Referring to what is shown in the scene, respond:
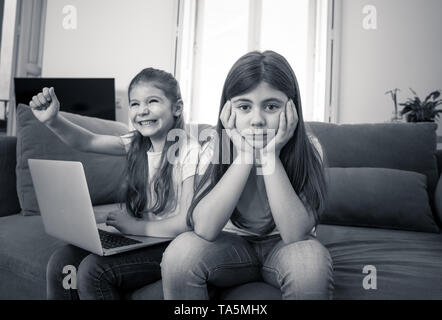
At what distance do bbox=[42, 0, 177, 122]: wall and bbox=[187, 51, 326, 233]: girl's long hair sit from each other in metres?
2.60

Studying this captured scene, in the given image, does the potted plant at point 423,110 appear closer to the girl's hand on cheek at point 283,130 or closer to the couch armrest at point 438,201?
the couch armrest at point 438,201

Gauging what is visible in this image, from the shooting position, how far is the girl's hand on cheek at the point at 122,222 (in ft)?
2.75

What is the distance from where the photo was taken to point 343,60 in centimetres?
292

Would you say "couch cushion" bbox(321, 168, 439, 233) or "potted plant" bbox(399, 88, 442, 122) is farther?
"potted plant" bbox(399, 88, 442, 122)

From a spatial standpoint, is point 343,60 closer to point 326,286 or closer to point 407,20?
point 407,20

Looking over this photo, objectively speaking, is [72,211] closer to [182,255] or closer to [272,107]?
[182,255]

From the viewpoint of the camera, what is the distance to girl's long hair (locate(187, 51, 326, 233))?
765 mm

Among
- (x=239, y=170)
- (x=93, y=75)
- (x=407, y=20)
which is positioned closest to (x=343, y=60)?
(x=407, y=20)

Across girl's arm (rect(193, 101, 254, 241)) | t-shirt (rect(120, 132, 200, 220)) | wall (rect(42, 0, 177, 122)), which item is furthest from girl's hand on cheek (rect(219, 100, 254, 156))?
wall (rect(42, 0, 177, 122))

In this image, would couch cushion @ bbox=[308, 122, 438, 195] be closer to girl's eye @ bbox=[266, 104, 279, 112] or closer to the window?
girl's eye @ bbox=[266, 104, 279, 112]

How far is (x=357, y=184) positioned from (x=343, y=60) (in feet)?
6.54

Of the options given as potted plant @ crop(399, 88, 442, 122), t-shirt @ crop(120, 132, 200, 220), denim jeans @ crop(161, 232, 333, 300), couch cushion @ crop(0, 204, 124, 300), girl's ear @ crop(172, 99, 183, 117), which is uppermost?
potted plant @ crop(399, 88, 442, 122)

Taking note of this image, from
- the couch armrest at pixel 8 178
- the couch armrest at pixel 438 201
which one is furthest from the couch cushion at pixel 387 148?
the couch armrest at pixel 8 178

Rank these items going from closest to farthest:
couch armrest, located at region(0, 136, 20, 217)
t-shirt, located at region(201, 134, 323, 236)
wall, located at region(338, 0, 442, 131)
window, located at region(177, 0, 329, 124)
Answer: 1. t-shirt, located at region(201, 134, 323, 236)
2. couch armrest, located at region(0, 136, 20, 217)
3. wall, located at region(338, 0, 442, 131)
4. window, located at region(177, 0, 329, 124)
